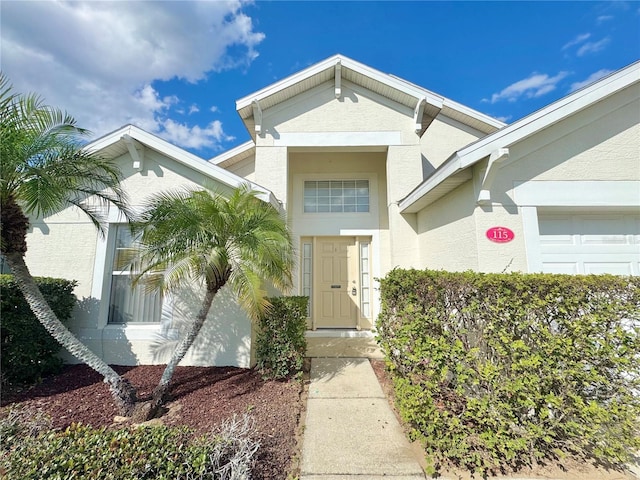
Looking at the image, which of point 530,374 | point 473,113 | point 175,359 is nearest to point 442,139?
point 473,113

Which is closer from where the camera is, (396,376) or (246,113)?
(396,376)

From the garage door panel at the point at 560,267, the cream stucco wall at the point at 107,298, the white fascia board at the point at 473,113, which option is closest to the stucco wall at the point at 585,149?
the garage door panel at the point at 560,267

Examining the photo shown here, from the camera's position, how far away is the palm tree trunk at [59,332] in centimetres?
361

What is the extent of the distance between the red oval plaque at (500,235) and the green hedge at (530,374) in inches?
60.6

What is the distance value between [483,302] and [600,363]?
3.93 ft

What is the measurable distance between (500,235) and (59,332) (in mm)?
6693

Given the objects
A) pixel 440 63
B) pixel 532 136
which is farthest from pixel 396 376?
pixel 440 63

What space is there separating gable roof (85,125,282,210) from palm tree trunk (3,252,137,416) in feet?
9.77

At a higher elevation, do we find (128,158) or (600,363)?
(128,158)

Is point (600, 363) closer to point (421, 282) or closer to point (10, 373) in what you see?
point (421, 282)

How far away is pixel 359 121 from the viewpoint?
7285 millimetres

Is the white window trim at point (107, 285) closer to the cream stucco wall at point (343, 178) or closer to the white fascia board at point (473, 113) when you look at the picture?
the cream stucco wall at point (343, 178)

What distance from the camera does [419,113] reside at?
23.2 feet

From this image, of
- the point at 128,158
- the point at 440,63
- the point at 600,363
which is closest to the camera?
the point at 600,363
